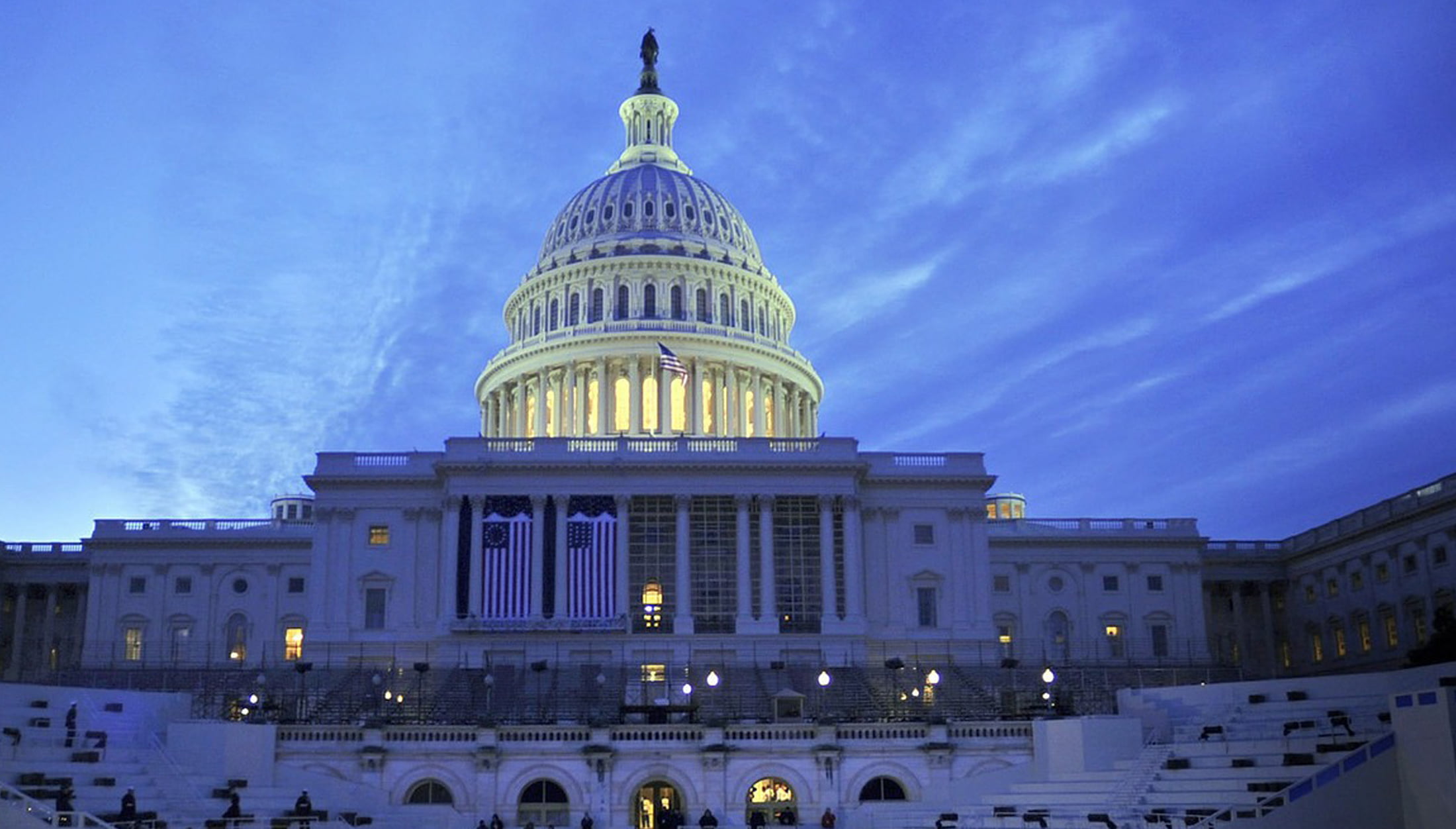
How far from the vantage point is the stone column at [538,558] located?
8450 centimetres

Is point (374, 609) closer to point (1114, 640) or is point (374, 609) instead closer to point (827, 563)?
point (827, 563)

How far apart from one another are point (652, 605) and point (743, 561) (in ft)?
18.2

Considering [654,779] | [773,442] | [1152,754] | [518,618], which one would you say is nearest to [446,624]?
[518,618]

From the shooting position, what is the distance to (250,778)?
5734cm

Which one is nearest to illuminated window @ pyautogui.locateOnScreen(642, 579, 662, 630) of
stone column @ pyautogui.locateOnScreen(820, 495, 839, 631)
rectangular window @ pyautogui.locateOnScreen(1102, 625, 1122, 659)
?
stone column @ pyautogui.locateOnScreen(820, 495, 839, 631)

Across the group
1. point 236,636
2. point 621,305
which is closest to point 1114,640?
point 621,305

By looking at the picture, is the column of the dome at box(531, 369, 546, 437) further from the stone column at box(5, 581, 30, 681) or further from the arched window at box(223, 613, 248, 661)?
the stone column at box(5, 581, 30, 681)

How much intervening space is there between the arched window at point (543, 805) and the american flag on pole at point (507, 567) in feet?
82.5

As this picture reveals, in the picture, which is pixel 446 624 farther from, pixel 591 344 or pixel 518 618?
pixel 591 344

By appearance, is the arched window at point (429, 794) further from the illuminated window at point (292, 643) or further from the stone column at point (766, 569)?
the illuminated window at point (292, 643)

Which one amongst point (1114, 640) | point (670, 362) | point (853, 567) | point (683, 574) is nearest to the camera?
point (683, 574)

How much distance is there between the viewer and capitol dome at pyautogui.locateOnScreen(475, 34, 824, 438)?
110125 millimetres

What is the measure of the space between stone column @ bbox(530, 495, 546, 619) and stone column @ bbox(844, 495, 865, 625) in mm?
16617

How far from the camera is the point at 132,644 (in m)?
99.6
